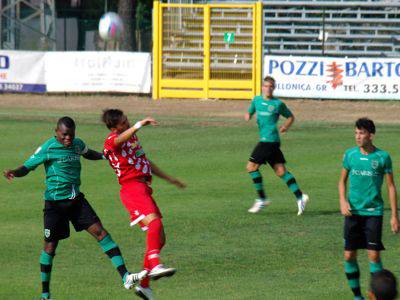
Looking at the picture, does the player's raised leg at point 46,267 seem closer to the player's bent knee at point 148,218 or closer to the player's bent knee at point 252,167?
the player's bent knee at point 148,218

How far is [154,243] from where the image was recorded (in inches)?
439

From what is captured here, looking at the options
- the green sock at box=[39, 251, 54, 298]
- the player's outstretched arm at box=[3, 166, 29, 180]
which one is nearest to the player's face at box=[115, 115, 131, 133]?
the player's outstretched arm at box=[3, 166, 29, 180]

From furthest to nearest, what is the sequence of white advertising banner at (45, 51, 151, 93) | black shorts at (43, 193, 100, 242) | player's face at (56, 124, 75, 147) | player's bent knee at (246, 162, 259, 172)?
white advertising banner at (45, 51, 151, 93) < player's bent knee at (246, 162, 259, 172) < black shorts at (43, 193, 100, 242) < player's face at (56, 124, 75, 147)

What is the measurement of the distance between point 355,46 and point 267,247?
2816 cm

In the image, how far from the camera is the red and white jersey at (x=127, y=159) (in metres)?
11.4

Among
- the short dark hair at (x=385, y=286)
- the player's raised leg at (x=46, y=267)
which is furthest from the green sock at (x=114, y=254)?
the short dark hair at (x=385, y=286)

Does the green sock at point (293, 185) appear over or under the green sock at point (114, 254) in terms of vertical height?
over

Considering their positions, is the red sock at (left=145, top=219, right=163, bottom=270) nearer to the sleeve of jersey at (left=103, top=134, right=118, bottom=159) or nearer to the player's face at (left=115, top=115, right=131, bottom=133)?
the sleeve of jersey at (left=103, top=134, right=118, bottom=159)

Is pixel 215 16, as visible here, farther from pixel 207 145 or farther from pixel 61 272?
pixel 61 272

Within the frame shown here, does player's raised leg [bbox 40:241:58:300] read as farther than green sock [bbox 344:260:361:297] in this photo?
Yes

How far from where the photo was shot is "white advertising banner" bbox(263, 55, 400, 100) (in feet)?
114

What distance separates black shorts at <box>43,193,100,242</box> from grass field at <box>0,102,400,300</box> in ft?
2.51

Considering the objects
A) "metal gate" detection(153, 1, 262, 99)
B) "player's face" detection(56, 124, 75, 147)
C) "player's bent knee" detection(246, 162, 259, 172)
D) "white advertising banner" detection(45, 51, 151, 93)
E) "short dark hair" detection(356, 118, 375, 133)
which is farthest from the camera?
"white advertising banner" detection(45, 51, 151, 93)

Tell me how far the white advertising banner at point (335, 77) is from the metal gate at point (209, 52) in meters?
1.30
